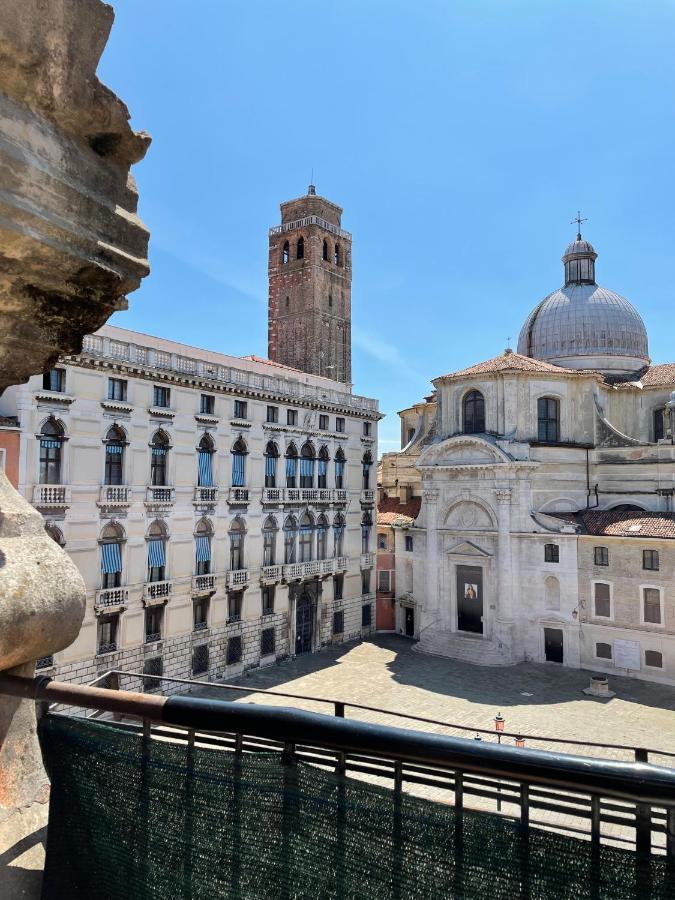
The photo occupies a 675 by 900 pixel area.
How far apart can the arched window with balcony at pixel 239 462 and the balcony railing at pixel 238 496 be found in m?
0.34

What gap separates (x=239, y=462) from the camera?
108 feet

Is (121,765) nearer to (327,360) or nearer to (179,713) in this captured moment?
(179,713)

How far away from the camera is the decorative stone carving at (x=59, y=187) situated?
8.12 ft

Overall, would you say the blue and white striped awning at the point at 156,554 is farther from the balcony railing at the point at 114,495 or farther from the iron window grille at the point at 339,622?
the iron window grille at the point at 339,622

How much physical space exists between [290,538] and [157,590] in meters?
9.58

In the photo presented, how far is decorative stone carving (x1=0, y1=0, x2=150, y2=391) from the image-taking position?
2.47 m

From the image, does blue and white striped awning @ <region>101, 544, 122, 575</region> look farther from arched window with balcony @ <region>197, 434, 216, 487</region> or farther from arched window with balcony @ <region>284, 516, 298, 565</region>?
arched window with balcony @ <region>284, 516, 298, 565</region>

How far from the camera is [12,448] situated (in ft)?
75.3

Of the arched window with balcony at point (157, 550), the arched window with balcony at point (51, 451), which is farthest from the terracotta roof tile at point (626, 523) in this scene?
the arched window with balcony at point (51, 451)

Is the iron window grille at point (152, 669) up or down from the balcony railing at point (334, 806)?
down

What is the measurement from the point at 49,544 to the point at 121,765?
1.22 m

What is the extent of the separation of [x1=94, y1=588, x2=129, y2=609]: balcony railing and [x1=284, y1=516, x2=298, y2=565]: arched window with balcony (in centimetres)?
1084

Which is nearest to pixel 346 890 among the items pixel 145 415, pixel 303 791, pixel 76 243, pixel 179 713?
pixel 303 791

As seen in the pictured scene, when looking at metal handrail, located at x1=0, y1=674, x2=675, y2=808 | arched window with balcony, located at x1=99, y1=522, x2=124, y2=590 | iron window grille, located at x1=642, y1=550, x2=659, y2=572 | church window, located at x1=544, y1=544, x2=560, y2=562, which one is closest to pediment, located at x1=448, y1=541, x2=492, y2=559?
A: church window, located at x1=544, y1=544, x2=560, y2=562
